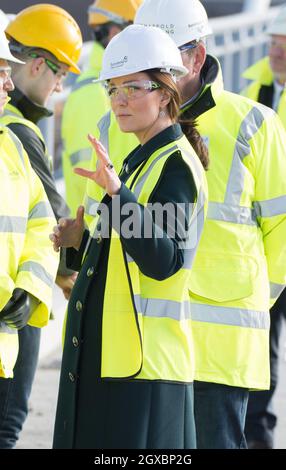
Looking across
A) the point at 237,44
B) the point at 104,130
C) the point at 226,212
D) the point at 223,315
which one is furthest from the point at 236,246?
the point at 237,44

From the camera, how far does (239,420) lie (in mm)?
4891

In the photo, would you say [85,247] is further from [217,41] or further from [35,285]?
[217,41]

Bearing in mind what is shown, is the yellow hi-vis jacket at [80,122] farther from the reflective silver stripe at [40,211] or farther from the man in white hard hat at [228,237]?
the reflective silver stripe at [40,211]

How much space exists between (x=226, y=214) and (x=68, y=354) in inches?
39.3

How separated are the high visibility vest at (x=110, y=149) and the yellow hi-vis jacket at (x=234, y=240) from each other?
0.02 meters

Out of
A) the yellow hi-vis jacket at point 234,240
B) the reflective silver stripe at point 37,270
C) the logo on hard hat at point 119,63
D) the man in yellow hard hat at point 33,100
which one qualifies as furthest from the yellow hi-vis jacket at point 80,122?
the logo on hard hat at point 119,63

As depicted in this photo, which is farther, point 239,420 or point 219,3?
point 219,3

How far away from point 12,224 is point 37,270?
0.19m

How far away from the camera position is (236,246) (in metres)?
4.87

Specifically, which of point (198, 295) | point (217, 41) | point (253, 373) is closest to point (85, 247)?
point (198, 295)

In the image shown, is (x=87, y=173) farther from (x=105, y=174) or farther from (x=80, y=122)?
(x=80, y=122)

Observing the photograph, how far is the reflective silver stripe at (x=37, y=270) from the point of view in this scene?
4445mm

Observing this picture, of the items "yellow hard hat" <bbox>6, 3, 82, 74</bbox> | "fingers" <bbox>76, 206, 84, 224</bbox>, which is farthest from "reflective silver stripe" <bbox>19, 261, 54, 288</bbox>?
"yellow hard hat" <bbox>6, 3, 82, 74</bbox>

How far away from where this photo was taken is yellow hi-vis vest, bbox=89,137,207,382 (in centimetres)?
405
